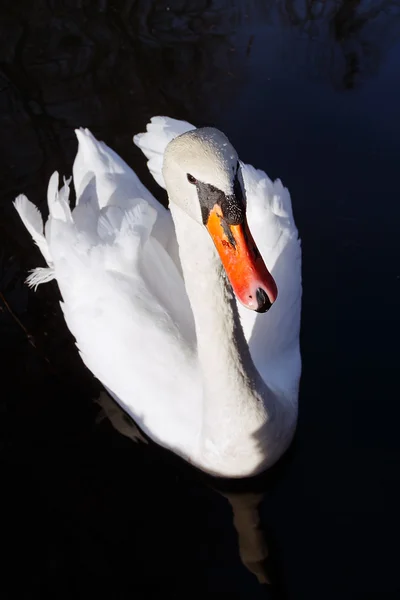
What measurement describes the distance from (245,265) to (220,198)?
0.31 m

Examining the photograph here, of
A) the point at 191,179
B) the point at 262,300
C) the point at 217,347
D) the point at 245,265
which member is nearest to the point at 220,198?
the point at 191,179

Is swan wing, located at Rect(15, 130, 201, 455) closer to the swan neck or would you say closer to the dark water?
the swan neck

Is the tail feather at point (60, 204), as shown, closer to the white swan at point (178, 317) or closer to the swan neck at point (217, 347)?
the white swan at point (178, 317)

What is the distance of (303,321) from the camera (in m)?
5.51

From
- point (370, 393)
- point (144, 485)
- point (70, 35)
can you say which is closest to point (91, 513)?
point (144, 485)

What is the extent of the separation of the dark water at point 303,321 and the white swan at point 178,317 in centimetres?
37

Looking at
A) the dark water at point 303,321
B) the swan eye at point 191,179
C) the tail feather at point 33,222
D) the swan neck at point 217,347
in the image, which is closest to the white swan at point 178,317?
the swan neck at point 217,347

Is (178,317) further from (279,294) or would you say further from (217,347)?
(217,347)

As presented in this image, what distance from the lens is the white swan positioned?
12.4ft

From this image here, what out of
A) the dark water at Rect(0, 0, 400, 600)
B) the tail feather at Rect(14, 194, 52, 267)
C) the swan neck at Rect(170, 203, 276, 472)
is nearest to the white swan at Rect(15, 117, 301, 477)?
the swan neck at Rect(170, 203, 276, 472)

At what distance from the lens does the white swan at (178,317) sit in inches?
148

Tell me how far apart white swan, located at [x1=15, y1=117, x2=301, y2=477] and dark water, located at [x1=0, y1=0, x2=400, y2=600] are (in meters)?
0.37

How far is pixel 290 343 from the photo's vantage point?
4.77 metres

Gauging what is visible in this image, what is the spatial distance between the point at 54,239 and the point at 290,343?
174 centimetres
